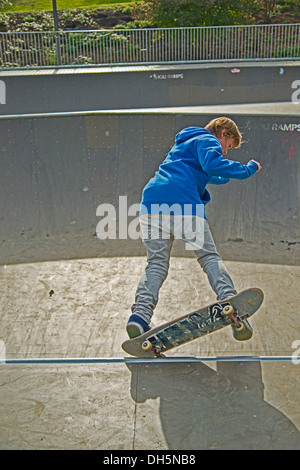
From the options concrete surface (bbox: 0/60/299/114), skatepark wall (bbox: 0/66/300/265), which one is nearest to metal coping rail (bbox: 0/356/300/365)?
skatepark wall (bbox: 0/66/300/265)

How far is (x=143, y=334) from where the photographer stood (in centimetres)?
328

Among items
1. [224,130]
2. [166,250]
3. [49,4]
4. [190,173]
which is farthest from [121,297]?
[49,4]

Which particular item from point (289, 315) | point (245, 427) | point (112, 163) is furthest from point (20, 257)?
point (245, 427)

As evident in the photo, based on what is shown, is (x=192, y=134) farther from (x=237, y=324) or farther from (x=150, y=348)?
(x=150, y=348)

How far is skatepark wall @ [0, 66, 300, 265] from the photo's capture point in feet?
18.1

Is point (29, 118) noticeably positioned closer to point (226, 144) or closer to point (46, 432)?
point (226, 144)

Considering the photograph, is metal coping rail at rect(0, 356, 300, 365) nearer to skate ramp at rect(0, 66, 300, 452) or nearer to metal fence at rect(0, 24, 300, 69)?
skate ramp at rect(0, 66, 300, 452)

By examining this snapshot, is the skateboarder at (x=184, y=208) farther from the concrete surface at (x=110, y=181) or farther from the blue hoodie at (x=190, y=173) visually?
the concrete surface at (x=110, y=181)

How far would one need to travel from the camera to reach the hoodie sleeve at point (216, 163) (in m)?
3.32

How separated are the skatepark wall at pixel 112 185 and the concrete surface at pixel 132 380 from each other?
95 cm

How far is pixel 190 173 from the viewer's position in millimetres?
3473

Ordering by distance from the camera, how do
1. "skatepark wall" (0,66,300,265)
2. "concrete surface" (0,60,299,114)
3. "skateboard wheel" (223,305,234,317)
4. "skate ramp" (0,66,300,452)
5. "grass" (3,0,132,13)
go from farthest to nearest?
1. "grass" (3,0,132,13)
2. "concrete surface" (0,60,299,114)
3. "skatepark wall" (0,66,300,265)
4. "skateboard wheel" (223,305,234,317)
5. "skate ramp" (0,66,300,452)

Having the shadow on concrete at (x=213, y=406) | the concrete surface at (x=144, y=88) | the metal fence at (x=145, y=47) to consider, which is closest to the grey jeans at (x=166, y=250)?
the shadow on concrete at (x=213, y=406)
